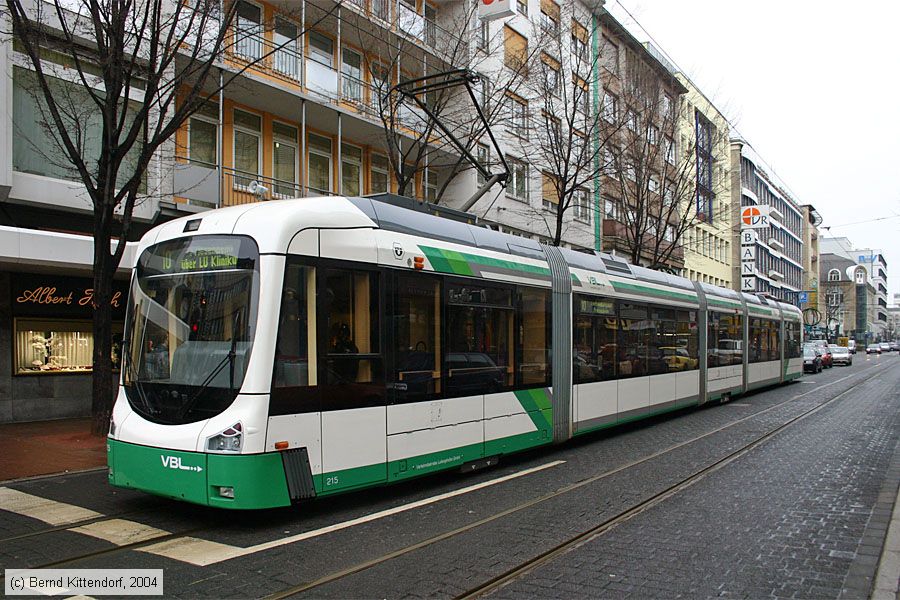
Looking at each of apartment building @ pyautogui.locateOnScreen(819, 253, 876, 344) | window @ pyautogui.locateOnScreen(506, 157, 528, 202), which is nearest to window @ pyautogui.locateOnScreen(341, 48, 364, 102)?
window @ pyautogui.locateOnScreen(506, 157, 528, 202)

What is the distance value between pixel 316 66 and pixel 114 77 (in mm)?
9084

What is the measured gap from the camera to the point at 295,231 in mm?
6719

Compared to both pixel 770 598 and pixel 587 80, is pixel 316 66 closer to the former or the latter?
pixel 587 80

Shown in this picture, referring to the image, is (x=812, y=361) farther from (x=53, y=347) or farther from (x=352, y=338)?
(x=352, y=338)

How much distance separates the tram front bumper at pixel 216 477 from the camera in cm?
623

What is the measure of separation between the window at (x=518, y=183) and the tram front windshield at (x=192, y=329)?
20394mm

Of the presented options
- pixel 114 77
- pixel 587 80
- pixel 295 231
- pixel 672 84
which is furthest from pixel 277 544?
pixel 672 84

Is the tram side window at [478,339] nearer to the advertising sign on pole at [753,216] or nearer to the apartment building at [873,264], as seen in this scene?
the advertising sign on pole at [753,216]

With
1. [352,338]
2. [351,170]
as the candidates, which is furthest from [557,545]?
[351,170]

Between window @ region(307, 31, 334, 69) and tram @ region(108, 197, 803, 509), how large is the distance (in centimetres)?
1237

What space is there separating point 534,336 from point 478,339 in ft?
5.13

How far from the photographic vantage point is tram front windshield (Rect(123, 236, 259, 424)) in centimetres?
650

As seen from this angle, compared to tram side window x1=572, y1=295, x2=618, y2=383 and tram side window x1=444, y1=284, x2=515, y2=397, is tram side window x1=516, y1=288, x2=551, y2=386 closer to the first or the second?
tram side window x1=444, y1=284, x2=515, y2=397

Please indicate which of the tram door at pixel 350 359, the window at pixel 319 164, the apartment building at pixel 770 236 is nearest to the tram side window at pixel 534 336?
the tram door at pixel 350 359
